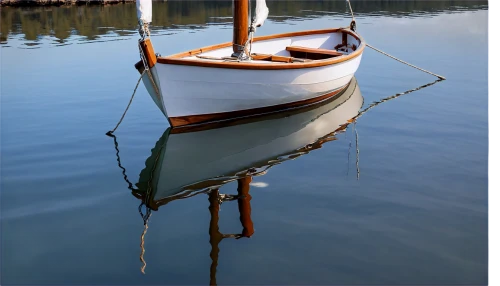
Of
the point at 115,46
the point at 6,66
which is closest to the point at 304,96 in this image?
the point at 6,66

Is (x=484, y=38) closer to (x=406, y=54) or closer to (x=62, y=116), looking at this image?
(x=406, y=54)

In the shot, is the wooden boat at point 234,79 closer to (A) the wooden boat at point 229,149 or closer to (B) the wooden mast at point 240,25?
(B) the wooden mast at point 240,25

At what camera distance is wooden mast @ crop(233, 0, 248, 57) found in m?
13.2

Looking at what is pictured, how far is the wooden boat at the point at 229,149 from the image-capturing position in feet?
29.6

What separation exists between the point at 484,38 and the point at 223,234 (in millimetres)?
28347

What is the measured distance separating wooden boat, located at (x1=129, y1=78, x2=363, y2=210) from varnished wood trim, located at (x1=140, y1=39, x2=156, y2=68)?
2.01 metres

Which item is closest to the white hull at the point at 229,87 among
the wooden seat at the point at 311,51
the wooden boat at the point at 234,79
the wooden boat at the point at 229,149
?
the wooden boat at the point at 234,79

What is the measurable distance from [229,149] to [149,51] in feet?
9.58

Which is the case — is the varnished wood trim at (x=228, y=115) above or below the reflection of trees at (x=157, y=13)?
below

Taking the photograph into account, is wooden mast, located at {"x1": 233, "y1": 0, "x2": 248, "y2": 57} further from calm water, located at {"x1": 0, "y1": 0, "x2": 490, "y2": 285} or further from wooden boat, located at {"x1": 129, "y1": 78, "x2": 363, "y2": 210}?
calm water, located at {"x1": 0, "y1": 0, "x2": 490, "y2": 285}

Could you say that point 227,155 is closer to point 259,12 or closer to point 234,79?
point 234,79

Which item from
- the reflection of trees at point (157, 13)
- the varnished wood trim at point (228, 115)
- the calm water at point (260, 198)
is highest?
the reflection of trees at point (157, 13)

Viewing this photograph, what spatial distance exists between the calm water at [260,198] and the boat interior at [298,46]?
1.82 m

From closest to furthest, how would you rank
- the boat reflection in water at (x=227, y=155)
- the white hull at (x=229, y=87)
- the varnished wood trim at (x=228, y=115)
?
the boat reflection in water at (x=227, y=155)
the white hull at (x=229, y=87)
the varnished wood trim at (x=228, y=115)
